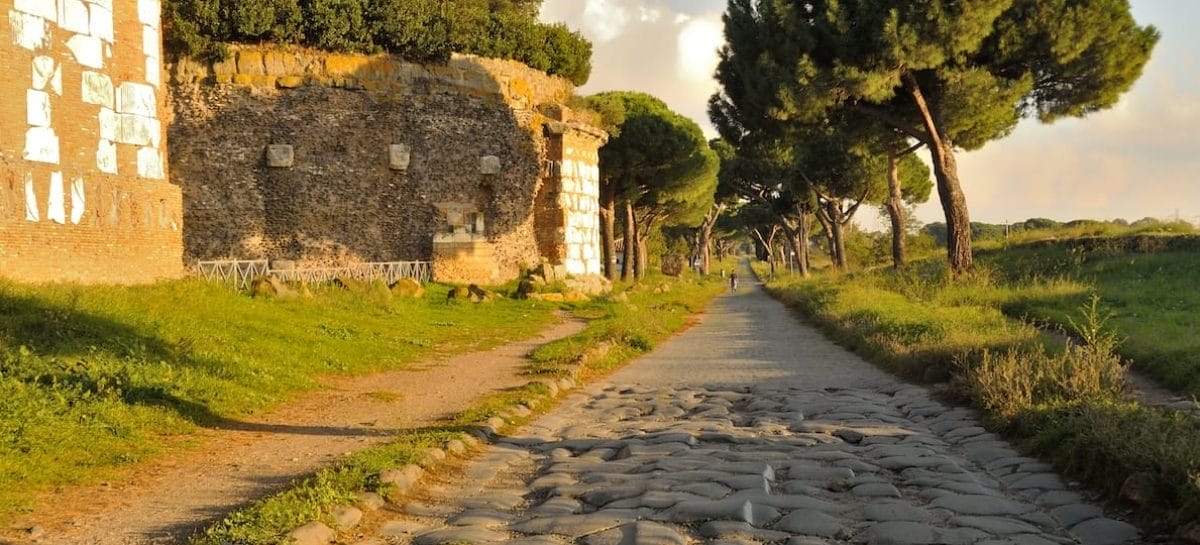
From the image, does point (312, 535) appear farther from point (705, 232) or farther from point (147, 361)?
point (705, 232)

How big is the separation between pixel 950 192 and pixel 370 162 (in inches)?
613

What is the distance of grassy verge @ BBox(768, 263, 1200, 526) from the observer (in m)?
5.11

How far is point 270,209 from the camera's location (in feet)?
75.0

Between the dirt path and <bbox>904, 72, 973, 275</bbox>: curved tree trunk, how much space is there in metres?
15.4

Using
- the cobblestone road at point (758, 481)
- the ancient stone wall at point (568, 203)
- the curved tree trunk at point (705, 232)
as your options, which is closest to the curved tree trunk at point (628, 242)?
the ancient stone wall at point (568, 203)

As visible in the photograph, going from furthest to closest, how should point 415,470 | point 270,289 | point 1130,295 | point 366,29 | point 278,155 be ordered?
point 366,29 < point 278,155 < point 270,289 < point 1130,295 < point 415,470

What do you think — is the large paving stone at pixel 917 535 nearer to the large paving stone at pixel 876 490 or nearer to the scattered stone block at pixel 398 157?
the large paving stone at pixel 876 490

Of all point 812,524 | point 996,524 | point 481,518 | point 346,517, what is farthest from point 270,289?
point 996,524

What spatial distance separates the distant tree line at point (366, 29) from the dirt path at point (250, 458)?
46.9ft

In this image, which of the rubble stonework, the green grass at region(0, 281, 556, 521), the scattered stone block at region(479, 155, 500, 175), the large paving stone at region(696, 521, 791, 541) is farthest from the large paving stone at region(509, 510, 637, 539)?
the scattered stone block at region(479, 155, 500, 175)

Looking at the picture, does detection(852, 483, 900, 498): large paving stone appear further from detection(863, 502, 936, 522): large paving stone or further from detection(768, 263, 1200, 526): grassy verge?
Answer: detection(768, 263, 1200, 526): grassy verge

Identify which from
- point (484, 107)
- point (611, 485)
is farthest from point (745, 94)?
point (611, 485)

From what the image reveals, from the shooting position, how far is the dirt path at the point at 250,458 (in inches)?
201

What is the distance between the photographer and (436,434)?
753 cm
